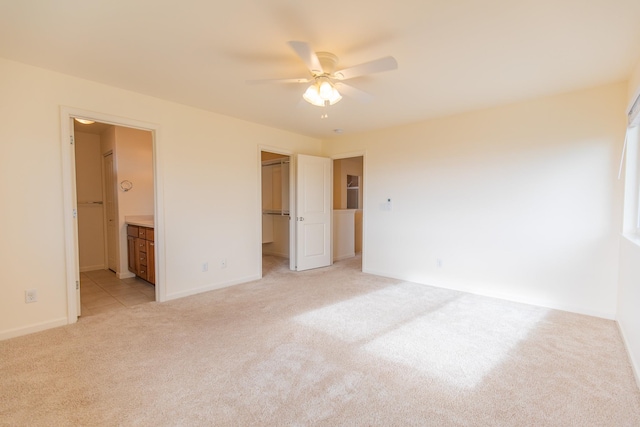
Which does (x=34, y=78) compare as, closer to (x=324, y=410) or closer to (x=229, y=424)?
(x=229, y=424)

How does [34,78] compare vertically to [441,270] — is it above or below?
above

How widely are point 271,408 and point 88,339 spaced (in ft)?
6.08

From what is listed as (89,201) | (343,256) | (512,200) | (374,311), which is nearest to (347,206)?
(343,256)

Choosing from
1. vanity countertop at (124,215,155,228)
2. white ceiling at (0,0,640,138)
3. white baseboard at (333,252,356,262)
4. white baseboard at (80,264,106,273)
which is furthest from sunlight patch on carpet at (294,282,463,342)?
white baseboard at (80,264,106,273)

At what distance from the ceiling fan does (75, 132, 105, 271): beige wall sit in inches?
179

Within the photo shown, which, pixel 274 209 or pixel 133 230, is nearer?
pixel 133 230

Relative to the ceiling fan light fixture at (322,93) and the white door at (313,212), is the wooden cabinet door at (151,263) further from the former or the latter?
the ceiling fan light fixture at (322,93)

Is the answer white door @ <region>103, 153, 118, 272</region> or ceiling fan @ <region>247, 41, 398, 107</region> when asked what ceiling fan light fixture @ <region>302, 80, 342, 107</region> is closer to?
ceiling fan @ <region>247, 41, 398, 107</region>

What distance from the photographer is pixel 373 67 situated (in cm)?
205

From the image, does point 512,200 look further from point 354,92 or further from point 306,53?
point 306,53

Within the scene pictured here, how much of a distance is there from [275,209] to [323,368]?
456cm

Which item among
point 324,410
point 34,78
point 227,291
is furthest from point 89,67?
point 324,410

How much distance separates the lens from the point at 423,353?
2.25 m

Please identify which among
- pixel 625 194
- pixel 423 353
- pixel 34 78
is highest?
pixel 34 78
